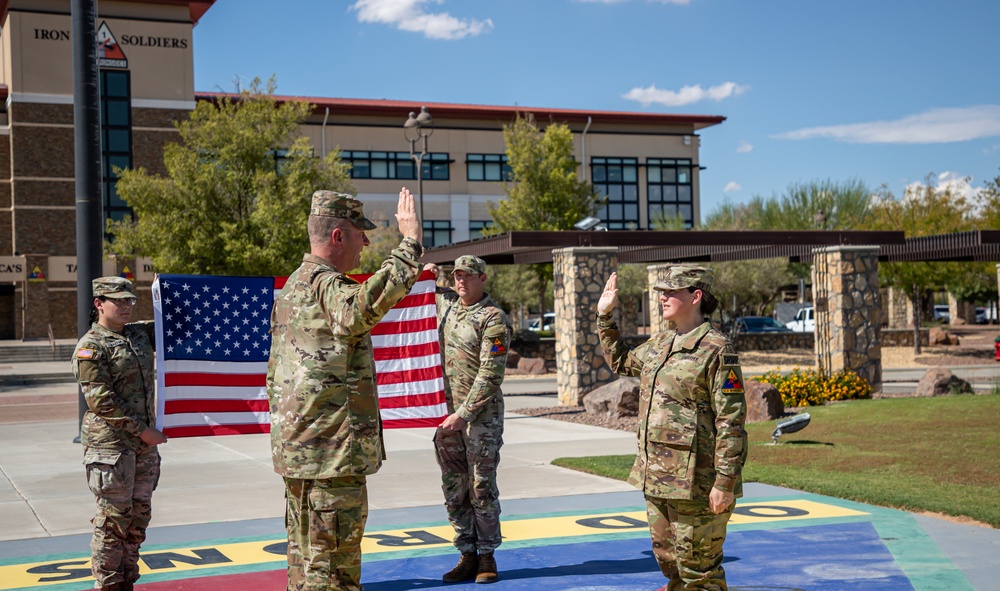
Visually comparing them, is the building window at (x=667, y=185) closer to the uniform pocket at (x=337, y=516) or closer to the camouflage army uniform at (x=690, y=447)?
the camouflage army uniform at (x=690, y=447)

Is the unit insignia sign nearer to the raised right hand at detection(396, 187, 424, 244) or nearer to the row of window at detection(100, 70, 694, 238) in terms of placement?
the row of window at detection(100, 70, 694, 238)

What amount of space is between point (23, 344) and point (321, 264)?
48.9m

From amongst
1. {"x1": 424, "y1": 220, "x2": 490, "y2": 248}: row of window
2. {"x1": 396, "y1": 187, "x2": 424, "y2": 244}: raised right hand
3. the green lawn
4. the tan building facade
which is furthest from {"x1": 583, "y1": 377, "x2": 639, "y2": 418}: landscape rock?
{"x1": 424, "y1": 220, "x2": 490, "y2": 248}: row of window

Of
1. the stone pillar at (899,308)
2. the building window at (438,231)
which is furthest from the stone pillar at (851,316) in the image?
the building window at (438,231)

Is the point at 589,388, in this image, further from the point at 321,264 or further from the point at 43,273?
the point at 43,273

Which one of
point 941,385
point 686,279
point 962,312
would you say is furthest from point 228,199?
point 962,312

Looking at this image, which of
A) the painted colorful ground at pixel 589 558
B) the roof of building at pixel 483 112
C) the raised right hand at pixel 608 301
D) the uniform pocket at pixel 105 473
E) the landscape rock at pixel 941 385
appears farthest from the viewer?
the roof of building at pixel 483 112

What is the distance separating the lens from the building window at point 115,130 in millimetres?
53125

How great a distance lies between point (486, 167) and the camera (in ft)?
215

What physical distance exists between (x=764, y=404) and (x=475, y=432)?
1067cm

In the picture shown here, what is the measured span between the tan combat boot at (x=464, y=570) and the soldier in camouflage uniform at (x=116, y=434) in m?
2.01

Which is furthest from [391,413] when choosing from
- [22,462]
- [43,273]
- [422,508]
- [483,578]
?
[43,273]

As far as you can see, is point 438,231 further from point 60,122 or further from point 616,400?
point 616,400

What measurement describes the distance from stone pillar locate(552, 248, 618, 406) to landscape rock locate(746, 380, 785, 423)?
4449mm
